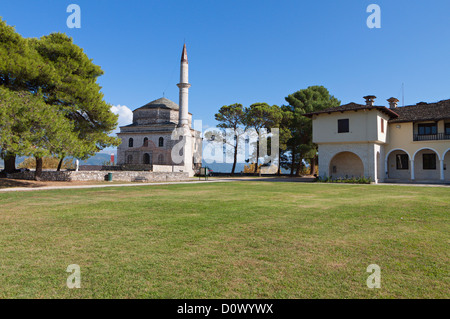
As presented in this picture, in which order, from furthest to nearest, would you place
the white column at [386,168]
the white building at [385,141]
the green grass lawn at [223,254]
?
A: the white column at [386,168] → the white building at [385,141] → the green grass lawn at [223,254]

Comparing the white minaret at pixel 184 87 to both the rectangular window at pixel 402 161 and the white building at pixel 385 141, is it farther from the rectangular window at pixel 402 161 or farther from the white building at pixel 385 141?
the rectangular window at pixel 402 161

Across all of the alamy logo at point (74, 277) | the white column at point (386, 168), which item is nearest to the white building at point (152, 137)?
the white column at point (386, 168)

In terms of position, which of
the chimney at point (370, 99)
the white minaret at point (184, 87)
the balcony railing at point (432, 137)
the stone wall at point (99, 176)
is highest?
the white minaret at point (184, 87)

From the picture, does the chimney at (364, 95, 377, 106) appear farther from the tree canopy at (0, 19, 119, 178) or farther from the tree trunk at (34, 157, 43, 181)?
the tree trunk at (34, 157, 43, 181)

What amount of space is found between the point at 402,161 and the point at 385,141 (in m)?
3.80

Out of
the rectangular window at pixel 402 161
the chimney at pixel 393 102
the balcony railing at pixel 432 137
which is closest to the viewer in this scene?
the balcony railing at pixel 432 137

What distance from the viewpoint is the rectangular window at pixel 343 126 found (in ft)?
91.5

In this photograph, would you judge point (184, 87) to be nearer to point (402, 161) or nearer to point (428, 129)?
point (402, 161)

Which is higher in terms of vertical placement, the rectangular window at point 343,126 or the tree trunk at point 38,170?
the rectangular window at point 343,126

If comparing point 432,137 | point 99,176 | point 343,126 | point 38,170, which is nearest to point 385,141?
point 432,137

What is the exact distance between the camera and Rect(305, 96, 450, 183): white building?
2695 cm

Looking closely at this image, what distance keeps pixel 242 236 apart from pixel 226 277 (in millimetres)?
2105

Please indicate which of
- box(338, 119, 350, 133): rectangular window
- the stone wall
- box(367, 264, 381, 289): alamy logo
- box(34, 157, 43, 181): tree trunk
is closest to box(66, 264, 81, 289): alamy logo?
box(367, 264, 381, 289): alamy logo

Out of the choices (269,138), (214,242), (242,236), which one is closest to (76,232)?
(214,242)
